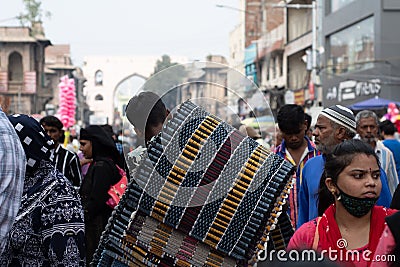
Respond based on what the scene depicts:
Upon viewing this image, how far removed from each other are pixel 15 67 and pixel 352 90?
3475 centimetres

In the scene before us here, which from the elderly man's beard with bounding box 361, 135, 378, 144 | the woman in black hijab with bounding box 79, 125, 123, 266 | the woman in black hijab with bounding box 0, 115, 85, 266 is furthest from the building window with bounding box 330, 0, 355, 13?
the woman in black hijab with bounding box 0, 115, 85, 266

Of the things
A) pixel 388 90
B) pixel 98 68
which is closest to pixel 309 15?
pixel 388 90

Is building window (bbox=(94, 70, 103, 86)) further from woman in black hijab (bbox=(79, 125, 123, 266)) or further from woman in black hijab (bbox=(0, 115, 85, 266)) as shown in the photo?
woman in black hijab (bbox=(0, 115, 85, 266))

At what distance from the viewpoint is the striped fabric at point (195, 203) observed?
10.1 ft

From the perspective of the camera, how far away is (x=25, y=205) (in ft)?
11.1

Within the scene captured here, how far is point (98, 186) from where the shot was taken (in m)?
6.77

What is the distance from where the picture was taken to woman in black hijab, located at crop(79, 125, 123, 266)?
675 centimetres

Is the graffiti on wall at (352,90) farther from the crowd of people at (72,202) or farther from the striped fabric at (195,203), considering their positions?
the striped fabric at (195,203)

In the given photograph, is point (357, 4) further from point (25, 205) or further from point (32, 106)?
point (32, 106)

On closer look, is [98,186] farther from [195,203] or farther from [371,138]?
[195,203]

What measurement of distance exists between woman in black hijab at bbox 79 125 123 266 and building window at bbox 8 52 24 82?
5237cm

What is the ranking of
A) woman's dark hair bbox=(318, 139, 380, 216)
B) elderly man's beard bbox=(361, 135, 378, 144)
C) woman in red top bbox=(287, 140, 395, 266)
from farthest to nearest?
elderly man's beard bbox=(361, 135, 378, 144)
woman's dark hair bbox=(318, 139, 380, 216)
woman in red top bbox=(287, 140, 395, 266)

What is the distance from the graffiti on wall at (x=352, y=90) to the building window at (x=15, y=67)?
3024 centimetres

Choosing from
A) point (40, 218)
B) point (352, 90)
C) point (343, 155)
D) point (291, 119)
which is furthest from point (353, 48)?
point (40, 218)
